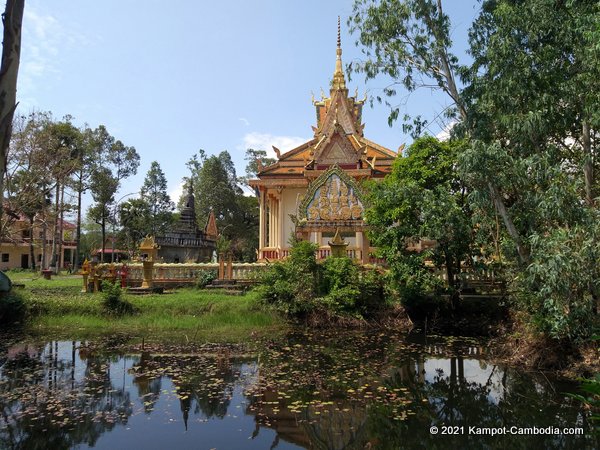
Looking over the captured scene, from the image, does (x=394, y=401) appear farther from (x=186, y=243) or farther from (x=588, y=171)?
(x=186, y=243)

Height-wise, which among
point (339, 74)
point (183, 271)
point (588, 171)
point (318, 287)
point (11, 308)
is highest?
point (339, 74)

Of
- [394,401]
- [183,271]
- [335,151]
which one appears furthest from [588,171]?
[335,151]

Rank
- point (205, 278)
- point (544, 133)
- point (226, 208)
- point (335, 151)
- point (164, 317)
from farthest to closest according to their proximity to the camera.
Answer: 1. point (226, 208)
2. point (335, 151)
3. point (205, 278)
4. point (164, 317)
5. point (544, 133)

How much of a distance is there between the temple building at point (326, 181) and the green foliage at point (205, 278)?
360 cm

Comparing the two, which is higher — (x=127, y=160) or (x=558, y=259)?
(x=127, y=160)

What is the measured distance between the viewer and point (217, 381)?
7371mm

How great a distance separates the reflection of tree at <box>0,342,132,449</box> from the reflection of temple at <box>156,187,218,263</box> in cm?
1613

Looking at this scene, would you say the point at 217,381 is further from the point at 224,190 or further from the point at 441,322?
the point at 224,190

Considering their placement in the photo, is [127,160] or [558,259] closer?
[558,259]

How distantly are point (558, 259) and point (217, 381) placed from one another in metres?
5.88

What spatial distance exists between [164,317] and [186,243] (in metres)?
13.8

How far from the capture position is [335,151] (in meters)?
25.0

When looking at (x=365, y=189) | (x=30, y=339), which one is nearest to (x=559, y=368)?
(x=365, y=189)

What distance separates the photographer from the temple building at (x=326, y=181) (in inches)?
640
